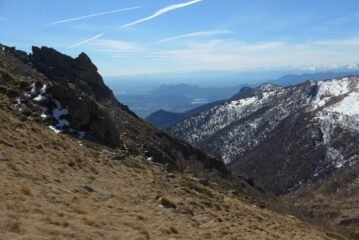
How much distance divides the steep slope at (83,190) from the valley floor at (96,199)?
0.04 m

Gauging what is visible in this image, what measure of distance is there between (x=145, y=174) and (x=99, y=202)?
1024 cm

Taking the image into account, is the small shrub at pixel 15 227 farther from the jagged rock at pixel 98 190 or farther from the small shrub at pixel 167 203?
the small shrub at pixel 167 203

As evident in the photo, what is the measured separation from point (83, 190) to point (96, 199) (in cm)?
115

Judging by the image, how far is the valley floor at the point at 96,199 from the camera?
1642 centimetres

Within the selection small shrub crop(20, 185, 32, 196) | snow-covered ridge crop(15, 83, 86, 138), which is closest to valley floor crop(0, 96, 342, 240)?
small shrub crop(20, 185, 32, 196)

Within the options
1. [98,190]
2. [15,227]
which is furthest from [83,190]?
[15,227]

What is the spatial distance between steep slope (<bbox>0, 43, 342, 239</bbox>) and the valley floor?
0.13 feet

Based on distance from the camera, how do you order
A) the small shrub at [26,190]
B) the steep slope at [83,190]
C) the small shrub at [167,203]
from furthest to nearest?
the small shrub at [167,203]
the small shrub at [26,190]
the steep slope at [83,190]

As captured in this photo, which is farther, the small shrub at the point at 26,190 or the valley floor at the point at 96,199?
the small shrub at the point at 26,190

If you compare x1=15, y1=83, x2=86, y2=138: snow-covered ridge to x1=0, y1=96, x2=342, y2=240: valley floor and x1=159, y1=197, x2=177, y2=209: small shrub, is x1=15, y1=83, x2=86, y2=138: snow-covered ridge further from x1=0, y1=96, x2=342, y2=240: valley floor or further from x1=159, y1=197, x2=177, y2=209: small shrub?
x1=159, y1=197, x2=177, y2=209: small shrub

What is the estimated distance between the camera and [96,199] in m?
21.6

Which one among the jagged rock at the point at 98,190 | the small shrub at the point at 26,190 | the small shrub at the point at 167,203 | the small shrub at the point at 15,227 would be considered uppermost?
the small shrub at the point at 26,190

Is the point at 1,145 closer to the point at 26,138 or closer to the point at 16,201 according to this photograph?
the point at 26,138

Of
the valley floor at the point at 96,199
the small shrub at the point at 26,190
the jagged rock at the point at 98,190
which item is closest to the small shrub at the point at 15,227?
the valley floor at the point at 96,199
